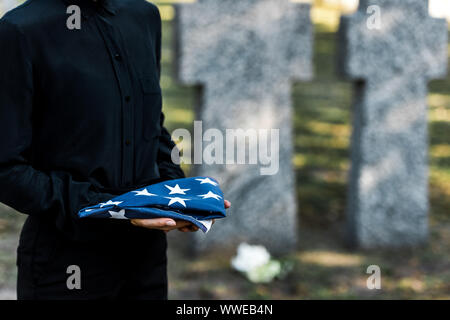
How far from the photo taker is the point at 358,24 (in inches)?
166

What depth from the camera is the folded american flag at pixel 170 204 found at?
69.2 inches

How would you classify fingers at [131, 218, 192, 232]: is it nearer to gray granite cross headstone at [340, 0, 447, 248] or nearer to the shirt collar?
the shirt collar

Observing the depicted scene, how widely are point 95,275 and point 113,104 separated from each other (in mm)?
491

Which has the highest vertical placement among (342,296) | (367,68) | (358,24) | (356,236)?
(358,24)

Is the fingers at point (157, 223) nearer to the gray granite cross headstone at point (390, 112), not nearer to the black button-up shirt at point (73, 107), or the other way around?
the black button-up shirt at point (73, 107)

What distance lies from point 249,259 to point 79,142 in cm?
240

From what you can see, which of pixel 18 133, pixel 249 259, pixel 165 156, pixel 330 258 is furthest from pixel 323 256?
pixel 18 133

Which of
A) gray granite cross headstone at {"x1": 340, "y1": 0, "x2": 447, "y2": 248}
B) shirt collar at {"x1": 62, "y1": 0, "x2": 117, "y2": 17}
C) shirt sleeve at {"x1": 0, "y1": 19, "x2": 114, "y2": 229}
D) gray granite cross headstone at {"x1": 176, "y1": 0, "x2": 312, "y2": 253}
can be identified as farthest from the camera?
gray granite cross headstone at {"x1": 340, "y1": 0, "x2": 447, "y2": 248}

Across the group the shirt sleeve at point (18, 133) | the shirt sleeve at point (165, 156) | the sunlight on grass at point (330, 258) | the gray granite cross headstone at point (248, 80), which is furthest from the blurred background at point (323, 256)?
the shirt sleeve at point (18, 133)

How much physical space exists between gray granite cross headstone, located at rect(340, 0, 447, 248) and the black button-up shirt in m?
2.52

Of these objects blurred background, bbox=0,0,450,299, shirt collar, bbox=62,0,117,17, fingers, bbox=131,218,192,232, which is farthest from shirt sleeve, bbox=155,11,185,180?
blurred background, bbox=0,0,450,299

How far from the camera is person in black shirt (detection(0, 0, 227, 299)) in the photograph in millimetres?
1760

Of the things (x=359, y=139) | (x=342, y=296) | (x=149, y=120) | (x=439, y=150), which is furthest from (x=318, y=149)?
(x=149, y=120)
